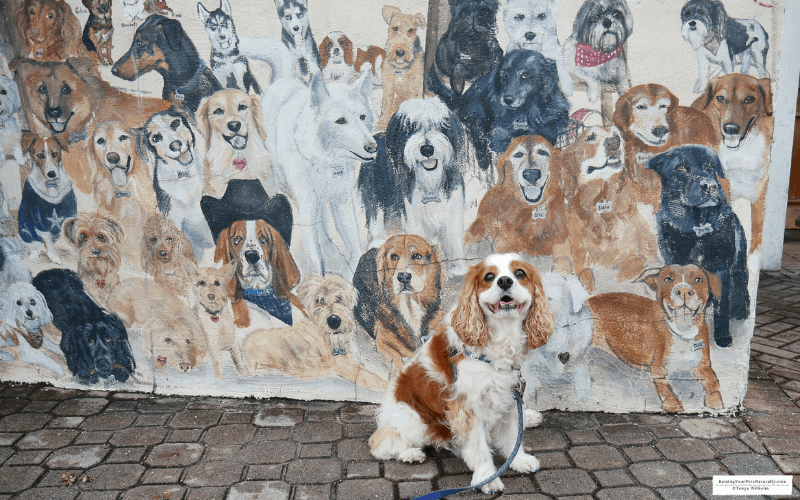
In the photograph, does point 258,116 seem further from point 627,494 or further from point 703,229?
point 627,494

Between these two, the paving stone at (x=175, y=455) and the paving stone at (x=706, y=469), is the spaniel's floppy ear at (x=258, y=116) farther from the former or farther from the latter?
the paving stone at (x=706, y=469)

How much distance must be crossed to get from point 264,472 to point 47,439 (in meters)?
1.55

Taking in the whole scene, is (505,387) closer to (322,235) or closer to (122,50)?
(322,235)

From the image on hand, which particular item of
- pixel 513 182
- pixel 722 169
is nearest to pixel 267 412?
pixel 513 182

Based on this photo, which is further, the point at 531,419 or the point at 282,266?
the point at 282,266

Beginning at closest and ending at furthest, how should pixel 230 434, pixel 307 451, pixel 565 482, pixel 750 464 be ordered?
1. pixel 565 482
2. pixel 750 464
3. pixel 307 451
4. pixel 230 434

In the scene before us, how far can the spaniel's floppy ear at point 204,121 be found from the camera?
12.5 ft

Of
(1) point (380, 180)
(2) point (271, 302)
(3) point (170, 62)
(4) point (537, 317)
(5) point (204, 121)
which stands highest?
(3) point (170, 62)

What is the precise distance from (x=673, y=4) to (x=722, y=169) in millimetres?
1105

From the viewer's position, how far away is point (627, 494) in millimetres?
2938

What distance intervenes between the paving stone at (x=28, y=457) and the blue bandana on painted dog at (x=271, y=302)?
156 cm

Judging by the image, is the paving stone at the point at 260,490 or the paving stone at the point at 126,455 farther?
the paving stone at the point at 126,455

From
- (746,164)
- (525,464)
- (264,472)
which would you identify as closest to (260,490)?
(264,472)

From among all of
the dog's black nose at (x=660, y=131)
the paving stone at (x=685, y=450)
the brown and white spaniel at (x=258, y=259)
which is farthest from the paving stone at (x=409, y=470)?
the dog's black nose at (x=660, y=131)
